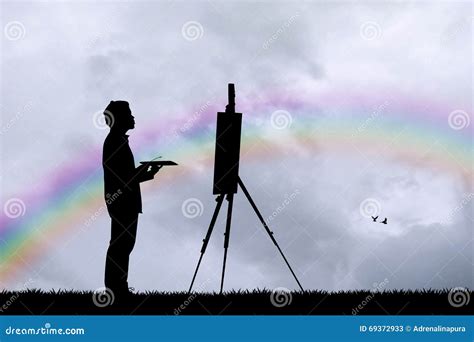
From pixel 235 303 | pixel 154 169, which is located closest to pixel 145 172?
pixel 154 169

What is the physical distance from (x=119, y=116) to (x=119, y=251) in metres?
1.99

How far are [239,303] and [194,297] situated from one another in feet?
2.36

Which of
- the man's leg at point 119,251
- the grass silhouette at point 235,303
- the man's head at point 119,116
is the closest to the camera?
the grass silhouette at point 235,303

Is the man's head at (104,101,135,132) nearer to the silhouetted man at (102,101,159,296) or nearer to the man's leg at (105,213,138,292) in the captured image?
the silhouetted man at (102,101,159,296)

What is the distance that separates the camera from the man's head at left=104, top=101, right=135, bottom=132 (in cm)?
958

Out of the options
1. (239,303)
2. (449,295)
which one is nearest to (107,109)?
(239,303)

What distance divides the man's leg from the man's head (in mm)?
1321

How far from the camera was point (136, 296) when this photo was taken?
971cm

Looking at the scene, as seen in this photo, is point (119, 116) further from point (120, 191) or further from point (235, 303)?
point (235, 303)

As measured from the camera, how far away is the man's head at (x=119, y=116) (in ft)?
31.4

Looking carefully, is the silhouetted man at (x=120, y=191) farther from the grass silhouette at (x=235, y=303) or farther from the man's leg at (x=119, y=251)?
the grass silhouette at (x=235, y=303)

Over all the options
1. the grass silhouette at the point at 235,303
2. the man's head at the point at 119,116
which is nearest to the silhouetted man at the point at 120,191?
the man's head at the point at 119,116

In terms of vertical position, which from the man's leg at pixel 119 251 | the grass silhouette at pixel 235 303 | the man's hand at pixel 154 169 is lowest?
the grass silhouette at pixel 235 303

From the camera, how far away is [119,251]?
943 centimetres
